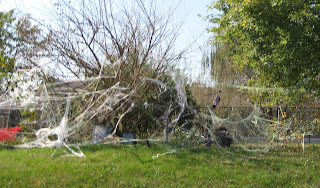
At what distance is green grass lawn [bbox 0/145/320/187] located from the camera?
555 centimetres

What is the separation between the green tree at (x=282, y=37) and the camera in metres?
8.82

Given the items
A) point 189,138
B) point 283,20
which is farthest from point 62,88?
point 283,20

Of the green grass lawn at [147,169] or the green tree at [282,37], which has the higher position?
the green tree at [282,37]

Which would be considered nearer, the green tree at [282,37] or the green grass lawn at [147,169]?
the green grass lawn at [147,169]

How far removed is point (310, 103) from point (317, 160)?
9678mm

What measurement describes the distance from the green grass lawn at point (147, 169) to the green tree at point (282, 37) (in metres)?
2.95

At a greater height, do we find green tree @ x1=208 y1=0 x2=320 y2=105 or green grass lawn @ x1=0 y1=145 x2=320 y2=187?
green tree @ x1=208 y1=0 x2=320 y2=105

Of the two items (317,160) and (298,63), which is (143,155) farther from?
(298,63)

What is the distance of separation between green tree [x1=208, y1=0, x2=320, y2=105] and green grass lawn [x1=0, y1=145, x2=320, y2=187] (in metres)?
2.95

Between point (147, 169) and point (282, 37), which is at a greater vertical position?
point (282, 37)

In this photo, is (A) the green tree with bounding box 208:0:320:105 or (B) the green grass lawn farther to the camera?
(A) the green tree with bounding box 208:0:320:105

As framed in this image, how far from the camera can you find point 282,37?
9.33m

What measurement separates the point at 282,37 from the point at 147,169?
600 centimetres

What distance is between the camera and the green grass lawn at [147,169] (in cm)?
555
